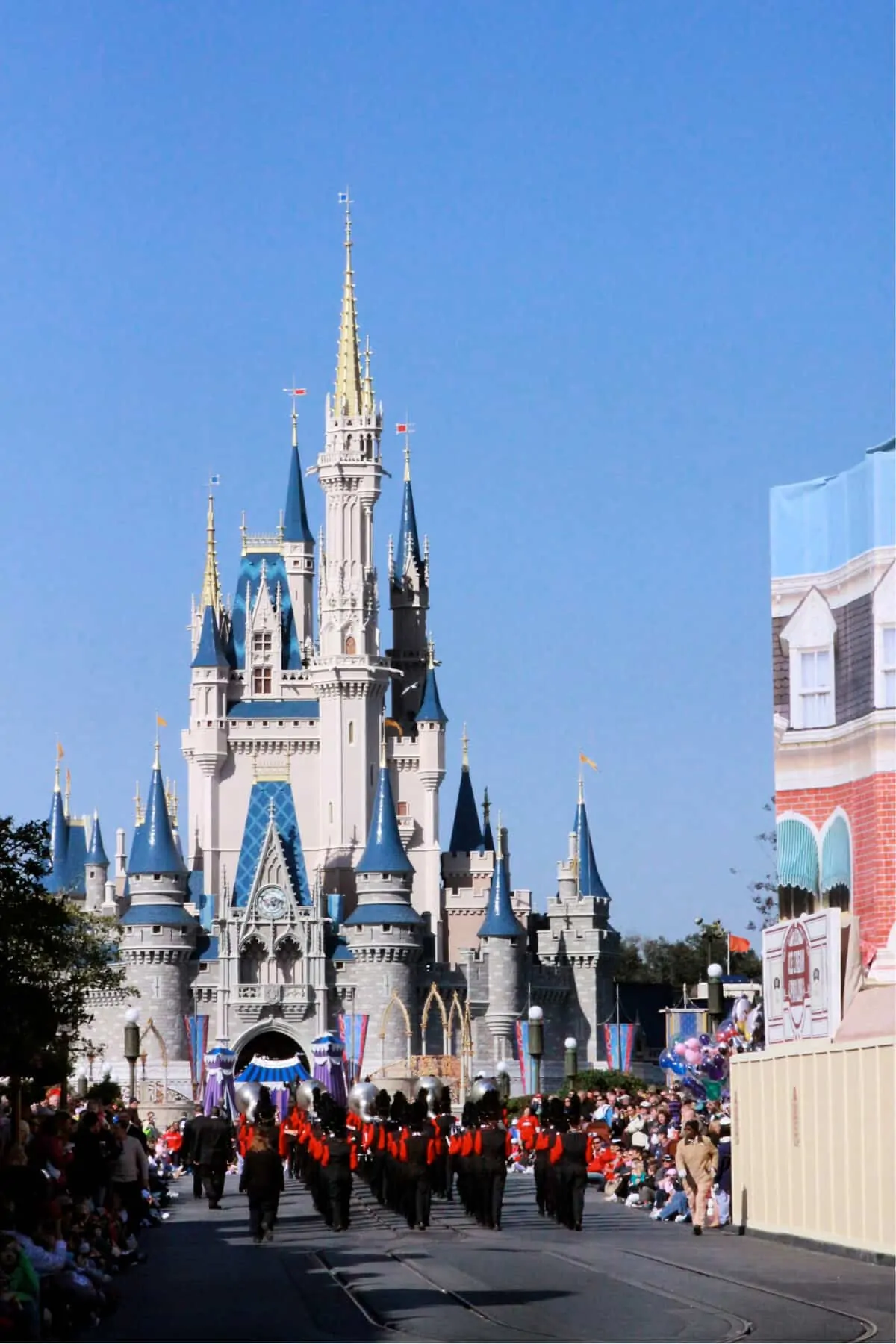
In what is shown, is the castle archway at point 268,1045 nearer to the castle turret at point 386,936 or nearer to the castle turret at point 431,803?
the castle turret at point 386,936

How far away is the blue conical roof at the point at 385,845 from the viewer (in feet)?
297

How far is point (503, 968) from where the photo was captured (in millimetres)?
90312

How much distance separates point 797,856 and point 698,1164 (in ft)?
9.89

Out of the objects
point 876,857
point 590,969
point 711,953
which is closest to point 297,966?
point 590,969

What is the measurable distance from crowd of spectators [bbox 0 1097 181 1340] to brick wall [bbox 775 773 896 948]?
6840mm

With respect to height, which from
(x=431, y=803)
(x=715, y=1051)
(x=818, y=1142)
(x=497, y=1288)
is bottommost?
(x=497, y=1288)

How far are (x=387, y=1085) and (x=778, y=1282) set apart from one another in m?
56.9

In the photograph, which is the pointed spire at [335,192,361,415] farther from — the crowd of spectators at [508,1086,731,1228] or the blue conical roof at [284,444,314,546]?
the crowd of spectators at [508,1086,731,1228]

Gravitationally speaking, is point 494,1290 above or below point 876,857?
below

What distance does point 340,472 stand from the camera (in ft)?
320

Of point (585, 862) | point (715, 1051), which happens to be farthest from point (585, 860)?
point (715, 1051)

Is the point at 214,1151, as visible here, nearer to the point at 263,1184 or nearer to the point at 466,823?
the point at 263,1184

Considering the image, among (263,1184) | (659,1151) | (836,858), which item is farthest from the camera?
(659,1151)

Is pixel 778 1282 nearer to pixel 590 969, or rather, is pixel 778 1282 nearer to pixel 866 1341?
pixel 866 1341
